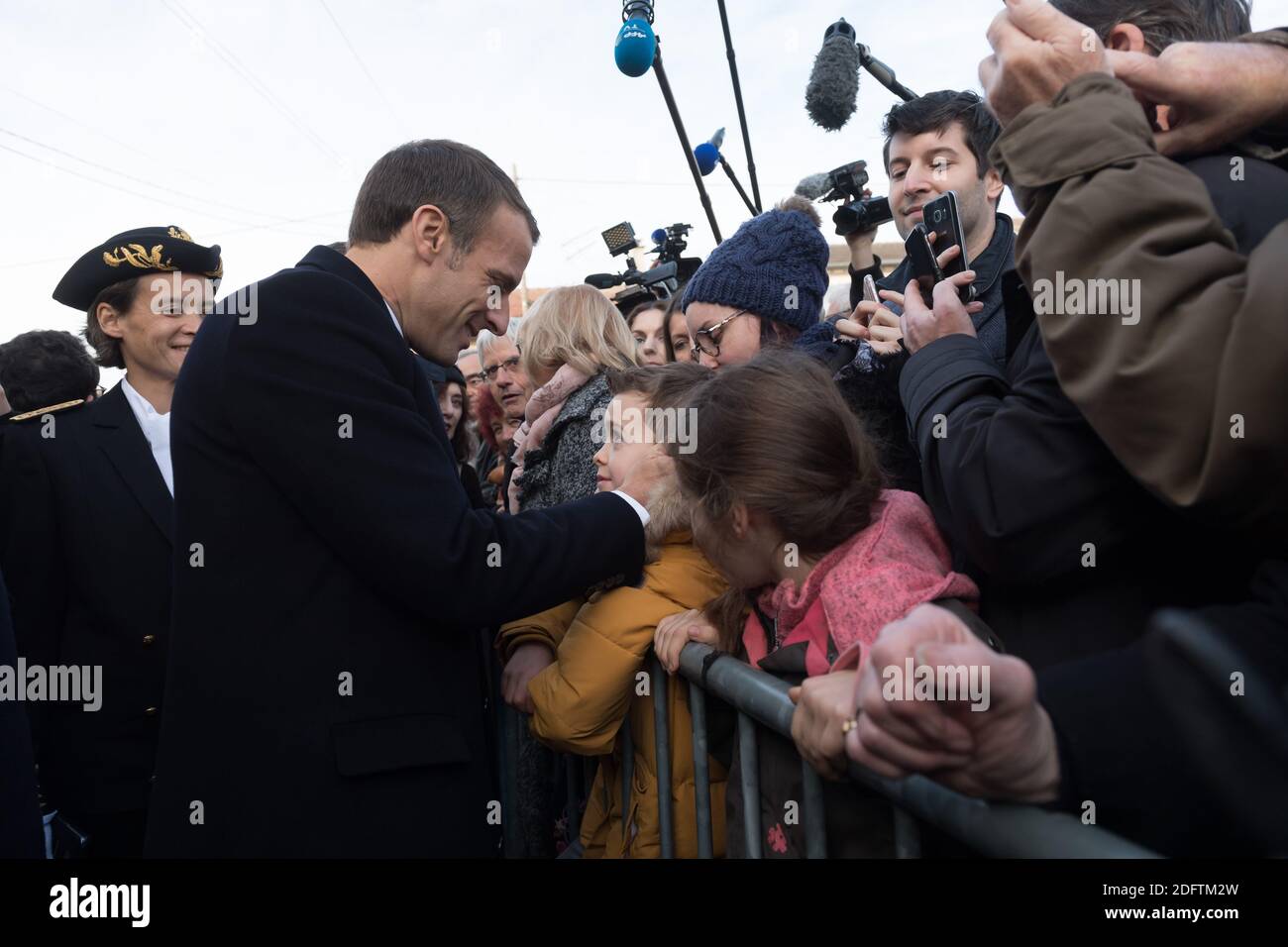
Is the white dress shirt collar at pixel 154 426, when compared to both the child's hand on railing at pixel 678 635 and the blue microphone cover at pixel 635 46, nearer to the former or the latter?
the child's hand on railing at pixel 678 635

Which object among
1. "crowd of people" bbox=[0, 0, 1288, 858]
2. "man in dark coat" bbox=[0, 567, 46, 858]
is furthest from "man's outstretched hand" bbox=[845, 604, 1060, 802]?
"man in dark coat" bbox=[0, 567, 46, 858]

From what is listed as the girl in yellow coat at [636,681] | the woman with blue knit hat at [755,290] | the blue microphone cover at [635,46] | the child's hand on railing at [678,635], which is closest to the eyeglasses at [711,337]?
the woman with blue knit hat at [755,290]

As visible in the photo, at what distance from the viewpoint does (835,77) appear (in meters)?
3.00

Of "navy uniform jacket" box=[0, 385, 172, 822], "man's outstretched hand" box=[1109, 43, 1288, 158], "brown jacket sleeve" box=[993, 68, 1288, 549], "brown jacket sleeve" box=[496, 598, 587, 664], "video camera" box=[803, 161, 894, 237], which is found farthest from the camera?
"video camera" box=[803, 161, 894, 237]

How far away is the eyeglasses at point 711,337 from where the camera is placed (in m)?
2.88

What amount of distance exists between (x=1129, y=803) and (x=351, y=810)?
4.02 feet

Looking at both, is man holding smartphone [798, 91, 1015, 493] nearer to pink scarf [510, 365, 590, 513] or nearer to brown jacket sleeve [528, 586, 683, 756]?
brown jacket sleeve [528, 586, 683, 756]

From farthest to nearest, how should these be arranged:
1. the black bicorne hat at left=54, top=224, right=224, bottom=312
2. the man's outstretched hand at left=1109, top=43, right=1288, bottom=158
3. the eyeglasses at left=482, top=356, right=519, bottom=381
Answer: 1. the eyeglasses at left=482, top=356, right=519, bottom=381
2. the black bicorne hat at left=54, top=224, right=224, bottom=312
3. the man's outstretched hand at left=1109, top=43, right=1288, bottom=158

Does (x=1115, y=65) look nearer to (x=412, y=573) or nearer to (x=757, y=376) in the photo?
(x=757, y=376)

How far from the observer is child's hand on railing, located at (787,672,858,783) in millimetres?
1122

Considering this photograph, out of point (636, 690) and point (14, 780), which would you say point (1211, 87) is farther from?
point (14, 780)

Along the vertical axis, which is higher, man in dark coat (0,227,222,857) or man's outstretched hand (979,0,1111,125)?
man's outstretched hand (979,0,1111,125)

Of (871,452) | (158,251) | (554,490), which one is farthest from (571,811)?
(158,251)
